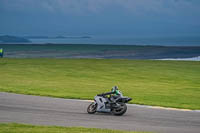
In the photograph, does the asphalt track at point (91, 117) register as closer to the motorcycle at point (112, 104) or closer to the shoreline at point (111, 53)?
the motorcycle at point (112, 104)

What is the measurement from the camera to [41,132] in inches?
490

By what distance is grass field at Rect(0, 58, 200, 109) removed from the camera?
23.1 metres

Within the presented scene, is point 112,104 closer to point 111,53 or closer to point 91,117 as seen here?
point 91,117

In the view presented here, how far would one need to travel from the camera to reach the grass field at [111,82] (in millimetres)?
23125

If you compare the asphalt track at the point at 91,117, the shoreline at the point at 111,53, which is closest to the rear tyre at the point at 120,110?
the asphalt track at the point at 91,117

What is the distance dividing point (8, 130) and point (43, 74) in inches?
932

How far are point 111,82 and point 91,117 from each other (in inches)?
576

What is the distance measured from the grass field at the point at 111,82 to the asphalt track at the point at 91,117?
2.54 meters

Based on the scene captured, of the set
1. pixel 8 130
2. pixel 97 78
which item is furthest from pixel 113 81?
pixel 8 130

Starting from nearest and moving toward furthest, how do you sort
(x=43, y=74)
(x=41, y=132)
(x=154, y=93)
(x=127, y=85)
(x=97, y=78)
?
1. (x=41, y=132)
2. (x=154, y=93)
3. (x=127, y=85)
4. (x=97, y=78)
5. (x=43, y=74)

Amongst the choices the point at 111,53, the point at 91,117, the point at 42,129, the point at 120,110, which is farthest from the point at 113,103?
the point at 111,53

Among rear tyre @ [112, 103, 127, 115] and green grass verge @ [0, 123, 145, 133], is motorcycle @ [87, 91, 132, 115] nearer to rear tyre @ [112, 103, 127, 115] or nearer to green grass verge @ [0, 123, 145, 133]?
rear tyre @ [112, 103, 127, 115]

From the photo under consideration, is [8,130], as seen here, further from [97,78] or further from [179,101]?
[97,78]

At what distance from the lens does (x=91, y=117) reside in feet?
53.7
